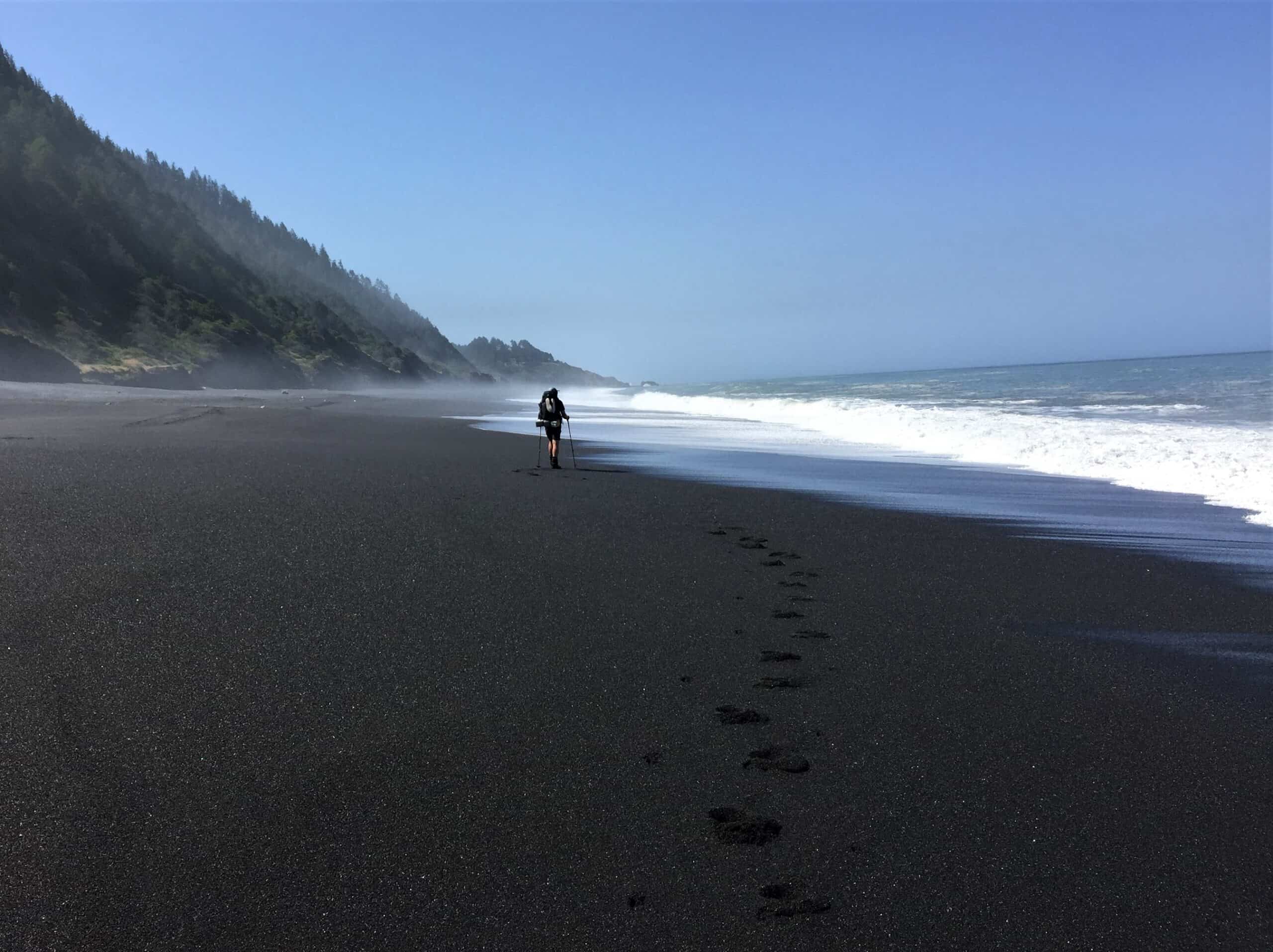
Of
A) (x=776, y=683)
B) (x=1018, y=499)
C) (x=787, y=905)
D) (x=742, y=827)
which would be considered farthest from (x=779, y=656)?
(x=1018, y=499)

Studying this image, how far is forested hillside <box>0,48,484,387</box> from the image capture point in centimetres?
5478

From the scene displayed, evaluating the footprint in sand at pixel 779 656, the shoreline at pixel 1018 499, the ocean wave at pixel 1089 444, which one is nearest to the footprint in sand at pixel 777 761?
the footprint in sand at pixel 779 656

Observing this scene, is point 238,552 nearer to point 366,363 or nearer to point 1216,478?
point 1216,478

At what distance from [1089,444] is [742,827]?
14.9m

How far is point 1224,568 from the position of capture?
6.87 meters

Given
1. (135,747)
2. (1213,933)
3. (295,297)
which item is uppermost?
(295,297)

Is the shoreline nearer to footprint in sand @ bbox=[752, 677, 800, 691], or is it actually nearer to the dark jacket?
the dark jacket

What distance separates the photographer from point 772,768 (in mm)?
3523

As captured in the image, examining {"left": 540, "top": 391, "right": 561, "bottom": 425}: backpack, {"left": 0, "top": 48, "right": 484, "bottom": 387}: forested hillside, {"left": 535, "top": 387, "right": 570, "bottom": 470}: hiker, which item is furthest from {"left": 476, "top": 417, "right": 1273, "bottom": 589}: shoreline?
{"left": 0, "top": 48, "right": 484, "bottom": 387}: forested hillside

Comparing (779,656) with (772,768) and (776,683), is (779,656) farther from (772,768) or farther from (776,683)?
(772,768)

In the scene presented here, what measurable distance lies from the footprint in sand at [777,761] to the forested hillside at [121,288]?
166 feet

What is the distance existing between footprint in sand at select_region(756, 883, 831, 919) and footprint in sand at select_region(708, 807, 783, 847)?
0.24 m

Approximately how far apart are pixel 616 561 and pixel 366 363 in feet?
333

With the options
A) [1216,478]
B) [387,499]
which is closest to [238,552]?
[387,499]
